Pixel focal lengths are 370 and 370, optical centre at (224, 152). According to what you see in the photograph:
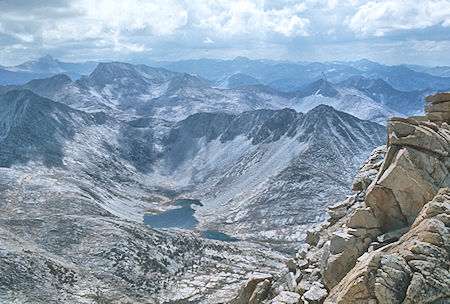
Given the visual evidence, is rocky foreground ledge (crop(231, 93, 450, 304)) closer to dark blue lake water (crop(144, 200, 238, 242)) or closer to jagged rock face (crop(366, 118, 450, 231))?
jagged rock face (crop(366, 118, 450, 231))

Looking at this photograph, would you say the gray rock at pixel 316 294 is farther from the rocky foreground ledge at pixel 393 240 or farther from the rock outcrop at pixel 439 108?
the rock outcrop at pixel 439 108

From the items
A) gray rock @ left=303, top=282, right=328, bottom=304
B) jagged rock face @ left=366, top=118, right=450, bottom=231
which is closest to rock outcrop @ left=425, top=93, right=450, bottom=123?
jagged rock face @ left=366, top=118, right=450, bottom=231

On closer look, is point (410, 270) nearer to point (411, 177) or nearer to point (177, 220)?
point (411, 177)

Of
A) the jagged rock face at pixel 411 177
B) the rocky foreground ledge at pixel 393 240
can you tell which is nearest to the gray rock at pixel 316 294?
the rocky foreground ledge at pixel 393 240

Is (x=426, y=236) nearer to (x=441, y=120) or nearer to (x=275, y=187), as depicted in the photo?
(x=441, y=120)

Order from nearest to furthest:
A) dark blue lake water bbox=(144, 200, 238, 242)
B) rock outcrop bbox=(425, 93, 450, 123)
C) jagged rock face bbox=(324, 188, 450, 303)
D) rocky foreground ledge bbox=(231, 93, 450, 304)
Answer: jagged rock face bbox=(324, 188, 450, 303), rocky foreground ledge bbox=(231, 93, 450, 304), rock outcrop bbox=(425, 93, 450, 123), dark blue lake water bbox=(144, 200, 238, 242)

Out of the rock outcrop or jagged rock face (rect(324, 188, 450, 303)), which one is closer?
jagged rock face (rect(324, 188, 450, 303))

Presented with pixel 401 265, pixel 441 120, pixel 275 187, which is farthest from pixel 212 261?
pixel 275 187
